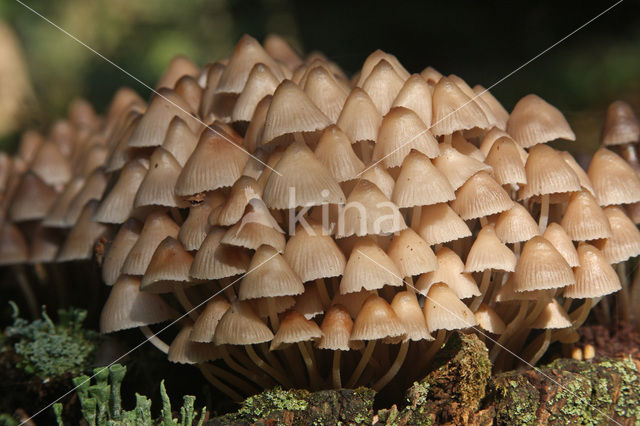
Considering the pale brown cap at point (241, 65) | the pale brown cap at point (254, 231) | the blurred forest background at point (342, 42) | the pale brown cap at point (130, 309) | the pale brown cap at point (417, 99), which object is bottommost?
the pale brown cap at point (130, 309)

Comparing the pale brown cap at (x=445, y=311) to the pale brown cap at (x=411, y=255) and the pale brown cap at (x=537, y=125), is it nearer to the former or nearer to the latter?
the pale brown cap at (x=411, y=255)

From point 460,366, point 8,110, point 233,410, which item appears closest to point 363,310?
point 460,366

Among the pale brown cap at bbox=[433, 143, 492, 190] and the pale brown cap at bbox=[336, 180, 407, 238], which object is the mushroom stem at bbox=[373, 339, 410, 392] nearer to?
the pale brown cap at bbox=[336, 180, 407, 238]

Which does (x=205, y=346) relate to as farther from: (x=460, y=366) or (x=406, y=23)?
(x=406, y=23)

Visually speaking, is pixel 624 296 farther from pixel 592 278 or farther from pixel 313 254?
pixel 313 254

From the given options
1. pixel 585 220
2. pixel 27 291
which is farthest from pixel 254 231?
pixel 27 291

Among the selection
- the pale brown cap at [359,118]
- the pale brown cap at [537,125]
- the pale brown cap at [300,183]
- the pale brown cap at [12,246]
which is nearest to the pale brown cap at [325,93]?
the pale brown cap at [359,118]
